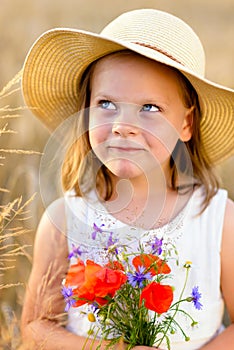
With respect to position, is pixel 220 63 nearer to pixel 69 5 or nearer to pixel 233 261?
pixel 69 5

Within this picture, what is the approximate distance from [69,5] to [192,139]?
2818 mm

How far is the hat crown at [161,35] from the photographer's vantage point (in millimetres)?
1989

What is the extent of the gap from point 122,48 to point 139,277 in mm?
742

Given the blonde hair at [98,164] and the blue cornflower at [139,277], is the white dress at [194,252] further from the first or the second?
the blue cornflower at [139,277]

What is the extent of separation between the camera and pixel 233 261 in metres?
2.09

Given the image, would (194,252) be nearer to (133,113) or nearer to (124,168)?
(124,168)

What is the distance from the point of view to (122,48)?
193 cm

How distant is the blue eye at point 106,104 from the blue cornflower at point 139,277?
60cm

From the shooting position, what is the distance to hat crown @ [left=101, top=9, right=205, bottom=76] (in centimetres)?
199

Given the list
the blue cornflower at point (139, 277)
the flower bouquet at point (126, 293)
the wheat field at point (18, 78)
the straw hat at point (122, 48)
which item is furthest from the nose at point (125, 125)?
the blue cornflower at point (139, 277)

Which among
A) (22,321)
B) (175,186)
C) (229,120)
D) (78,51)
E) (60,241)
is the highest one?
(78,51)

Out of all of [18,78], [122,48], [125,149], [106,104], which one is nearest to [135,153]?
[125,149]

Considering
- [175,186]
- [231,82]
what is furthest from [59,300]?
[231,82]

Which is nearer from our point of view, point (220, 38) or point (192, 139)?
point (192, 139)
